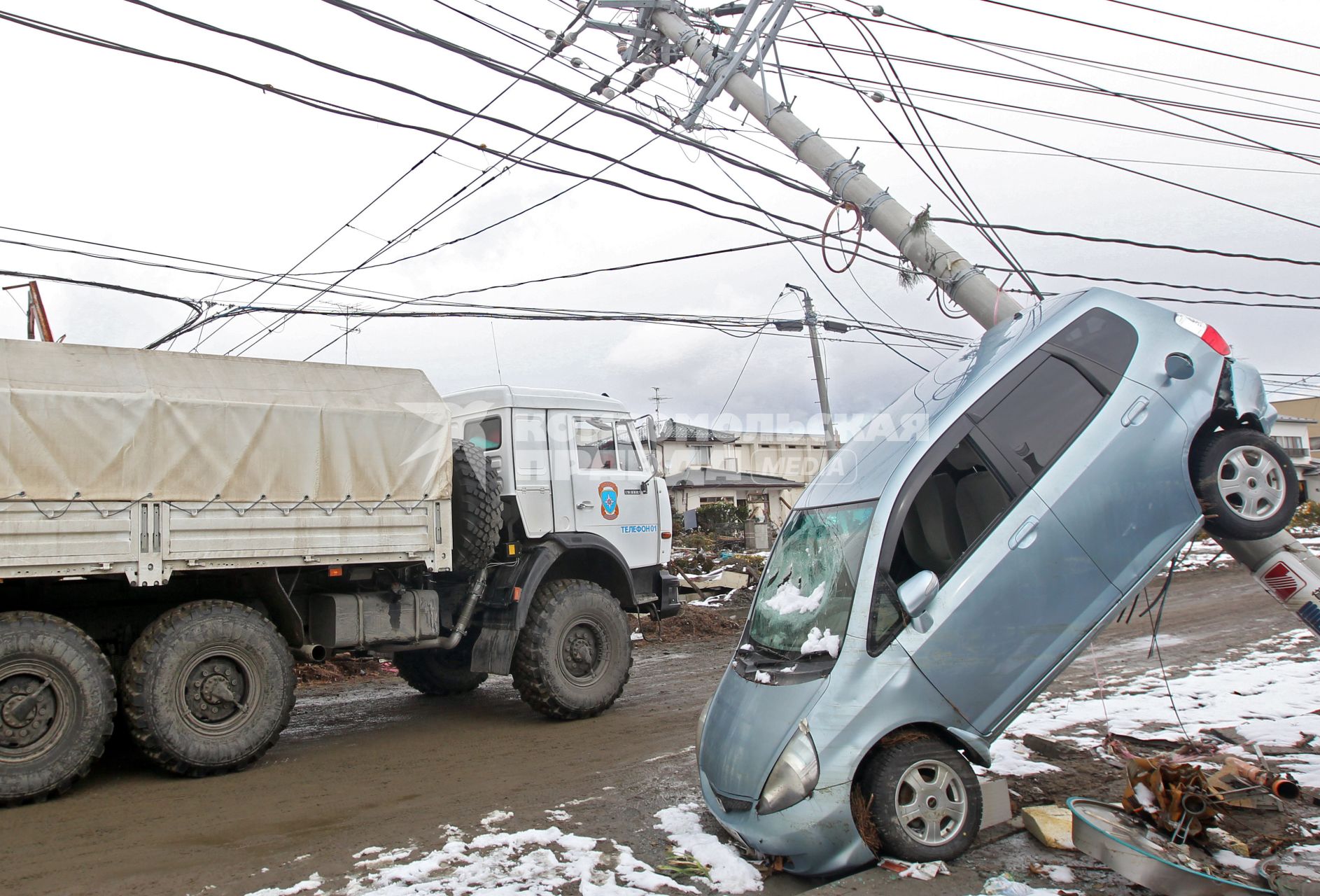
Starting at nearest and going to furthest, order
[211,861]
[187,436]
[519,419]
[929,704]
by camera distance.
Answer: [929,704] → [211,861] → [187,436] → [519,419]

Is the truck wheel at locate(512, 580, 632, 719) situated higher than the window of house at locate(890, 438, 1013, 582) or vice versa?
the window of house at locate(890, 438, 1013, 582)

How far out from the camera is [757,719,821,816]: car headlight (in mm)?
4449

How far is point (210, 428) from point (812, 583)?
183 inches

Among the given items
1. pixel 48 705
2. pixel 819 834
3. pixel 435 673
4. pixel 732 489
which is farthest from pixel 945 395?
pixel 732 489

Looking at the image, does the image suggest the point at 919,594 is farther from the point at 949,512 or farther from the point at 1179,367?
the point at 1179,367

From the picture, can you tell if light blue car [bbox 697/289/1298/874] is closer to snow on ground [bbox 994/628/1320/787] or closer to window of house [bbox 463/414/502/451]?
snow on ground [bbox 994/628/1320/787]

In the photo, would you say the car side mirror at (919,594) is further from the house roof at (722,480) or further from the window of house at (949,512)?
the house roof at (722,480)

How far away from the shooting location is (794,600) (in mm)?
5332

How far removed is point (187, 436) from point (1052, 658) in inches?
237

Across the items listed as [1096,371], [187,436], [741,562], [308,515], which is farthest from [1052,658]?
[741,562]

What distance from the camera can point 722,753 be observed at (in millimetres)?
4961

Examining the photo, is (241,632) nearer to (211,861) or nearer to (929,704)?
(211,861)

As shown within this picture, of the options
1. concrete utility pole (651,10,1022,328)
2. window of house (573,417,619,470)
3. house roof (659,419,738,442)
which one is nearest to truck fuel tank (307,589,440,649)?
window of house (573,417,619,470)

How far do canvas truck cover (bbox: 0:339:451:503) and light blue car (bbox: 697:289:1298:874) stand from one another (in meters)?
3.71
